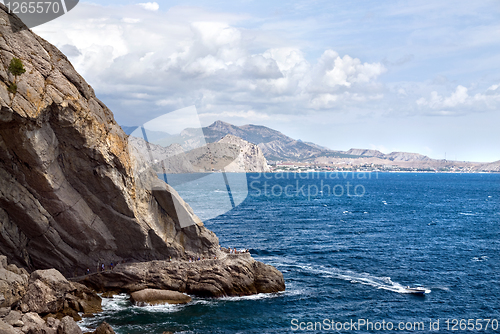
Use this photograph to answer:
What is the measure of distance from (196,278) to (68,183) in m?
17.7

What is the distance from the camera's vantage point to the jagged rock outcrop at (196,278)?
4603cm

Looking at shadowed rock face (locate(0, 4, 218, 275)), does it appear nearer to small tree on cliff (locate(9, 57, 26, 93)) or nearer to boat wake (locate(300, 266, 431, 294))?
small tree on cliff (locate(9, 57, 26, 93))

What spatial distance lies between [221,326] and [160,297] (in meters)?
8.50

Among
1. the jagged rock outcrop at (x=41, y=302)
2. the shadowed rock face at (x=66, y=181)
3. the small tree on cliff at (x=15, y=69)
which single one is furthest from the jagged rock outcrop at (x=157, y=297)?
the small tree on cliff at (x=15, y=69)

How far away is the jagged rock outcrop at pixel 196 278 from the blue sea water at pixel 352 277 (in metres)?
1.66

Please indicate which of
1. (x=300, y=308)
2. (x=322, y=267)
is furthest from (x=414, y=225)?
(x=300, y=308)

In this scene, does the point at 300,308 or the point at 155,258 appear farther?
the point at 155,258

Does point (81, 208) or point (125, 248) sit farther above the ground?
point (81, 208)

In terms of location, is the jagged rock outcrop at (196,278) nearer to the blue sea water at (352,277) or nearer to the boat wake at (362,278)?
the blue sea water at (352,277)

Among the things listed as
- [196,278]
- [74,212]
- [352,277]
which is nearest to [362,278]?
[352,277]

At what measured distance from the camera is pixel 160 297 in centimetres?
4397

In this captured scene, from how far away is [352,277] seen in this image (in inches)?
2172

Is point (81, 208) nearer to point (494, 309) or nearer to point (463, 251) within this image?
point (494, 309)

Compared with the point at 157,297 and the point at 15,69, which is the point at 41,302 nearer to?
the point at 157,297
